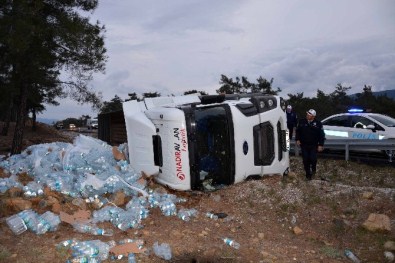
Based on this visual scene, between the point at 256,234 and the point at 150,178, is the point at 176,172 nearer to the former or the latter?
the point at 150,178

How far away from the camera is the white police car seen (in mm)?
10883

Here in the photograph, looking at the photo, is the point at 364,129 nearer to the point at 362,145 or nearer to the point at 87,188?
the point at 362,145

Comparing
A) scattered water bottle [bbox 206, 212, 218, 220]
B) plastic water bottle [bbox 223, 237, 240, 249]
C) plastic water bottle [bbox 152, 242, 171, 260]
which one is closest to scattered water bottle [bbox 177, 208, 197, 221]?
scattered water bottle [bbox 206, 212, 218, 220]

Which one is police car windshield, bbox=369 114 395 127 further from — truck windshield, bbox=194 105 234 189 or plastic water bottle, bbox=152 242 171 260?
plastic water bottle, bbox=152 242 171 260

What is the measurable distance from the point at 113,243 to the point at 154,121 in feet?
8.28

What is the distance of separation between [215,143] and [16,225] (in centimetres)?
326

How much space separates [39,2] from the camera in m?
11.4

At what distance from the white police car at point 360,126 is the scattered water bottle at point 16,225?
9.32 metres

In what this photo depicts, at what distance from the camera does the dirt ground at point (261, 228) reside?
4.70 meters

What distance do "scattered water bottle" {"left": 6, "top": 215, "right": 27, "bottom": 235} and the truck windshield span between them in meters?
2.77

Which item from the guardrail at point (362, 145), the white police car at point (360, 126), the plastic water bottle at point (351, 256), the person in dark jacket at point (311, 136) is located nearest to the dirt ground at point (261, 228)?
the plastic water bottle at point (351, 256)

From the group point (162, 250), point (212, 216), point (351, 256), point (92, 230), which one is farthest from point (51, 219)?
point (351, 256)

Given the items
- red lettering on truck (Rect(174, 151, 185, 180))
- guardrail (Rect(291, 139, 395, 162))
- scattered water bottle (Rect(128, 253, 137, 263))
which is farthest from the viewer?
guardrail (Rect(291, 139, 395, 162))

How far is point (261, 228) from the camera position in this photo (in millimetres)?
5598
